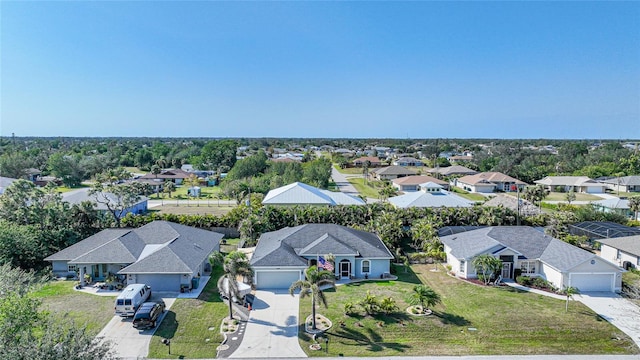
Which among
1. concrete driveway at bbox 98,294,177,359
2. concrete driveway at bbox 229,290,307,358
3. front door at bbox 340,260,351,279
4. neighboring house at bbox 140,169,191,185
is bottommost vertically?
concrete driveway at bbox 229,290,307,358

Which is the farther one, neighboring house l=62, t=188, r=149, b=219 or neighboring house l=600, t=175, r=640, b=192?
neighboring house l=600, t=175, r=640, b=192

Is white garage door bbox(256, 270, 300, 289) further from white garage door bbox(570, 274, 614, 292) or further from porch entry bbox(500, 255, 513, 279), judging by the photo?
white garage door bbox(570, 274, 614, 292)

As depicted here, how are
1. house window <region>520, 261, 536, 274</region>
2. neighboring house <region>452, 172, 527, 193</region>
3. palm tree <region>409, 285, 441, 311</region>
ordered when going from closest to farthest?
palm tree <region>409, 285, 441, 311</region>
house window <region>520, 261, 536, 274</region>
neighboring house <region>452, 172, 527, 193</region>

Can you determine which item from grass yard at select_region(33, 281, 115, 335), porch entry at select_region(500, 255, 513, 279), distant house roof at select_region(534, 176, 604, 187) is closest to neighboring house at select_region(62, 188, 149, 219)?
grass yard at select_region(33, 281, 115, 335)

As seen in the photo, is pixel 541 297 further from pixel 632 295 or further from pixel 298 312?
pixel 298 312

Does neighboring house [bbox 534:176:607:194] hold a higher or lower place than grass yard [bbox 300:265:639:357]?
higher

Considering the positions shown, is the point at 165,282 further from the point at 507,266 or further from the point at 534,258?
the point at 534,258
